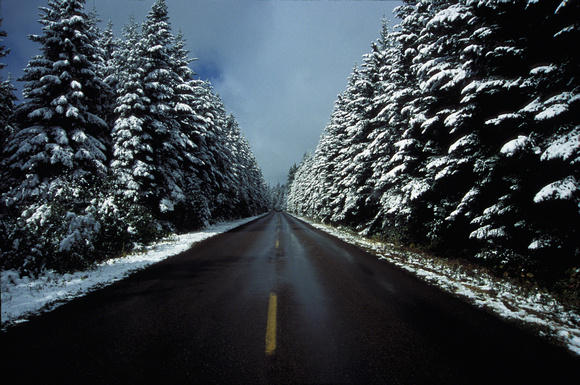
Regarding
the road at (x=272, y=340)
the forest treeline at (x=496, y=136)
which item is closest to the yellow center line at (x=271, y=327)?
the road at (x=272, y=340)

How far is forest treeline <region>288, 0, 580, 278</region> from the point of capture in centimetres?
598

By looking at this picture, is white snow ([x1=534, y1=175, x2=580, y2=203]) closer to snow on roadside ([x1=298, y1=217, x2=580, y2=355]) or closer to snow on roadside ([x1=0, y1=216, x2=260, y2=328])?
snow on roadside ([x1=298, y1=217, x2=580, y2=355])

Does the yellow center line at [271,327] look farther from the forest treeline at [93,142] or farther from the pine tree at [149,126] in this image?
the pine tree at [149,126]

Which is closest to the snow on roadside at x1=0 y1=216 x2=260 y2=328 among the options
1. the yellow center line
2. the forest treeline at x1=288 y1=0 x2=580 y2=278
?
the yellow center line

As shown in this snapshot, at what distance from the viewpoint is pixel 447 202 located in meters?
9.70

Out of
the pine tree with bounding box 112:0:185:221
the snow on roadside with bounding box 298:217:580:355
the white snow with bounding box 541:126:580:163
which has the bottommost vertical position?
the snow on roadside with bounding box 298:217:580:355

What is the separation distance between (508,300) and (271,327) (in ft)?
17.3

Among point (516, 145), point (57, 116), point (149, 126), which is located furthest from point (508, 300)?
point (57, 116)

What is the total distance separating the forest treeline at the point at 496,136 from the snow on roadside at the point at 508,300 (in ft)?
3.08

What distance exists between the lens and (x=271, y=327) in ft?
13.5

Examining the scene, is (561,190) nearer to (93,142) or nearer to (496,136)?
(496,136)

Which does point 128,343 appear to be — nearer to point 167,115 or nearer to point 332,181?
point 167,115

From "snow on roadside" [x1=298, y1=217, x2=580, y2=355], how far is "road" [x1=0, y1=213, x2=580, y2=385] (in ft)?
1.68

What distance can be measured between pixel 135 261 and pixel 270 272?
4810mm
